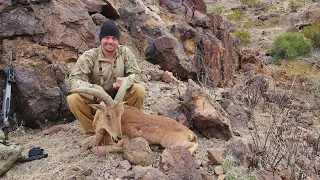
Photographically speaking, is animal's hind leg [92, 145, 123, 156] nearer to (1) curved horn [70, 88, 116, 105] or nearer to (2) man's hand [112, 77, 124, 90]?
(1) curved horn [70, 88, 116, 105]

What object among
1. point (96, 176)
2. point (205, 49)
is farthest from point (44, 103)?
point (205, 49)

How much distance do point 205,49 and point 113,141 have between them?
19.3 feet

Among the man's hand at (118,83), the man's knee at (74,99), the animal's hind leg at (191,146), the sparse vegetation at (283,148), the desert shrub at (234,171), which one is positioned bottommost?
the sparse vegetation at (283,148)

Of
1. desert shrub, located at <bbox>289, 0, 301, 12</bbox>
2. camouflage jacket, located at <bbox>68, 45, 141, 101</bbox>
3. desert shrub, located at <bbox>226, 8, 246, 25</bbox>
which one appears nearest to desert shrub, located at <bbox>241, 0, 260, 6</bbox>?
desert shrub, located at <bbox>226, 8, 246, 25</bbox>

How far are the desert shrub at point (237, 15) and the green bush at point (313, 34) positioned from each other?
516 cm

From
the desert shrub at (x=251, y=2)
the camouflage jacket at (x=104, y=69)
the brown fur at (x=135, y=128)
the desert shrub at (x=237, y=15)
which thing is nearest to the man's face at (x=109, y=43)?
the camouflage jacket at (x=104, y=69)

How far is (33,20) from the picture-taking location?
6.84 m

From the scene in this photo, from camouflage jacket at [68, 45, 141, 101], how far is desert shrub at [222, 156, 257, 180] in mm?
1607

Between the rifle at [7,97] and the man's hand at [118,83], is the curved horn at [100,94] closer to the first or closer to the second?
the man's hand at [118,83]

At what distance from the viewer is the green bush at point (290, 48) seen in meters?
16.8

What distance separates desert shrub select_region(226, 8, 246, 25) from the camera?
958 inches

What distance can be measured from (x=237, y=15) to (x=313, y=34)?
20.9ft

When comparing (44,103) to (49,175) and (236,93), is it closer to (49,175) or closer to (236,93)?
(49,175)

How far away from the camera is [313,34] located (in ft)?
63.2
